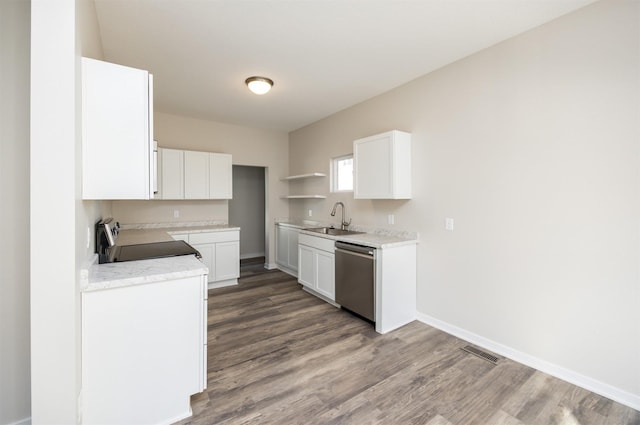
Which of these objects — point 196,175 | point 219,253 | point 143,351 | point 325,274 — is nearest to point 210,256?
point 219,253

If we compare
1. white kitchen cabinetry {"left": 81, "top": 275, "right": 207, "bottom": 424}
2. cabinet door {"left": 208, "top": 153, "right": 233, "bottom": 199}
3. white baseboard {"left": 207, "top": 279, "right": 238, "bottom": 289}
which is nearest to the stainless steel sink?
white baseboard {"left": 207, "top": 279, "right": 238, "bottom": 289}

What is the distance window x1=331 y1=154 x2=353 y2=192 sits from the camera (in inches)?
173

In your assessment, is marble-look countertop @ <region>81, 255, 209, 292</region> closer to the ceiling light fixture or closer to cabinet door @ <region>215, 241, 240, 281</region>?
the ceiling light fixture

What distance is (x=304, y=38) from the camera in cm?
242

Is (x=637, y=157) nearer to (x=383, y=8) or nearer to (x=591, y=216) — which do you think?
(x=591, y=216)

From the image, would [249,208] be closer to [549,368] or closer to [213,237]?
[213,237]

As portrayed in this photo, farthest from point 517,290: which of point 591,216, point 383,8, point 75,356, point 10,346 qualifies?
point 10,346

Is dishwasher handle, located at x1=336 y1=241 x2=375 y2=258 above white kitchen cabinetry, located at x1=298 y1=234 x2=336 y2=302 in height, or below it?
above

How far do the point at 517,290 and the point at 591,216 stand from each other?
2.62 ft

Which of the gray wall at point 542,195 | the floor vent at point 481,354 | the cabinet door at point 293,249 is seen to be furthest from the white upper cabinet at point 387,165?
the cabinet door at point 293,249

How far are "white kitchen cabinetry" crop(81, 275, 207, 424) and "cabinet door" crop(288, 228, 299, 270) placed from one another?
314 cm

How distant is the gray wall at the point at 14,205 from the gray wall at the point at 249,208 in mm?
4687

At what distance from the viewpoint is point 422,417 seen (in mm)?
1753

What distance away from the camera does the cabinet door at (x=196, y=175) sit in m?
4.34
